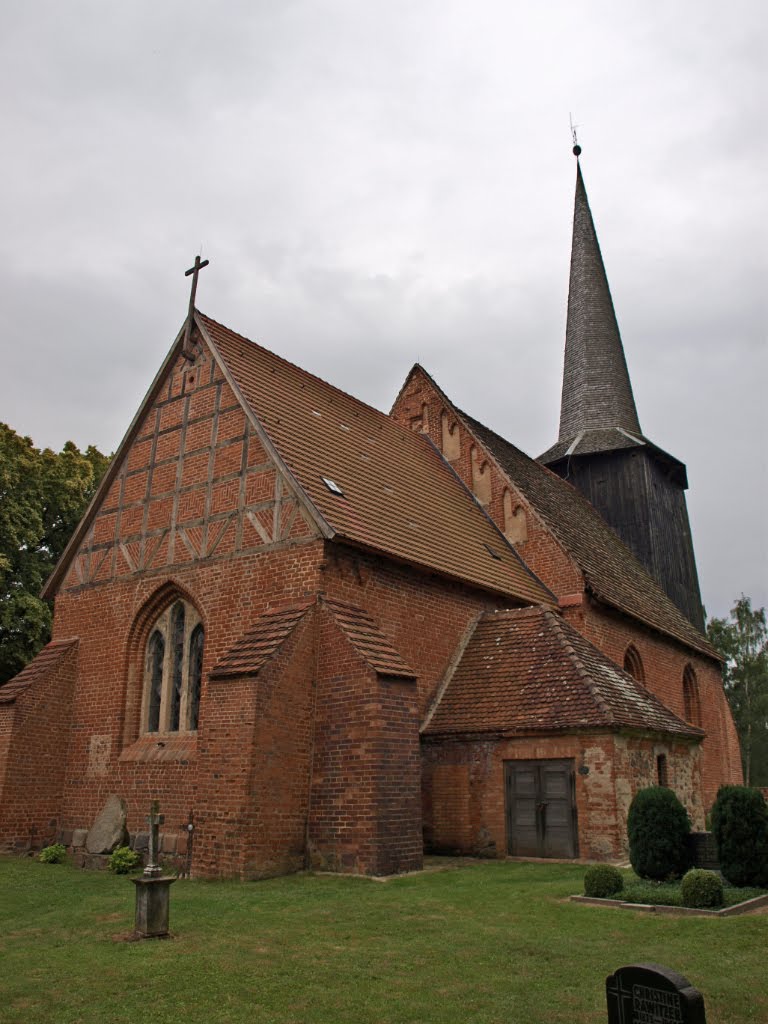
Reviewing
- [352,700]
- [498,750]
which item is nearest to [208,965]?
[352,700]

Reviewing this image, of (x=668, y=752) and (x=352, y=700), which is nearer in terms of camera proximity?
(x=352, y=700)

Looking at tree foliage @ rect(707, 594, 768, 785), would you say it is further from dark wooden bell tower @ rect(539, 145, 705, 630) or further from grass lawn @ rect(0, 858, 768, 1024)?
grass lawn @ rect(0, 858, 768, 1024)

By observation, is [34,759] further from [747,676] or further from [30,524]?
[747,676]

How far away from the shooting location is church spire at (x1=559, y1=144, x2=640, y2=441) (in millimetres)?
29219

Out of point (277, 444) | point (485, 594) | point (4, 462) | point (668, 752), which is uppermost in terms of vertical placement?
point (4, 462)

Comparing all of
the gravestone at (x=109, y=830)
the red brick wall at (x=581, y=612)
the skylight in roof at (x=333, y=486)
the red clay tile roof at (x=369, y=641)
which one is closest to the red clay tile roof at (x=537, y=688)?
the red clay tile roof at (x=369, y=641)

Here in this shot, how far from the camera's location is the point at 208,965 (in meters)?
6.72

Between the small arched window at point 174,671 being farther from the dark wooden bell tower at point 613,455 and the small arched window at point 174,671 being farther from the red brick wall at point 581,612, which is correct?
the dark wooden bell tower at point 613,455

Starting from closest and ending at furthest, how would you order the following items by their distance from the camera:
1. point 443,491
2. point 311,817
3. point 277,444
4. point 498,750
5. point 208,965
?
1. point 208,965
2. point 311,817
3. point 498,750
4. point 277,444
5. point 443,491

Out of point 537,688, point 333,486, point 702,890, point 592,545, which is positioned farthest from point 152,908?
point 592,545

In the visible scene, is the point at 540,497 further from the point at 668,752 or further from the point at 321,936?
the point at 321,936

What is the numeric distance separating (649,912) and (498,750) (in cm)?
487

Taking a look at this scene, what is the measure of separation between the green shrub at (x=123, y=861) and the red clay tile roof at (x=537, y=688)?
5.04m

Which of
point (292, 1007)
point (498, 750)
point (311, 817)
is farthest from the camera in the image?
point (498, 750)
